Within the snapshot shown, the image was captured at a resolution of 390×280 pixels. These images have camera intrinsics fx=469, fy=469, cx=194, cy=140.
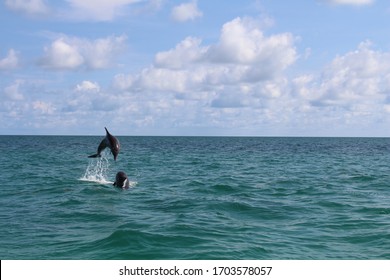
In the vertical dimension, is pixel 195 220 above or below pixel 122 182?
below

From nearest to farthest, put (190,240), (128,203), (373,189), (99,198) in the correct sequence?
(190,240) → (128,203) → (99,198) → (373,189)

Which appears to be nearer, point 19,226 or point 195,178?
point 19,226

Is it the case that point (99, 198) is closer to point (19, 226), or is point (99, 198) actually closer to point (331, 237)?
point (19, 226)

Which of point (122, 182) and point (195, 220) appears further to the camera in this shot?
point (122, 182)

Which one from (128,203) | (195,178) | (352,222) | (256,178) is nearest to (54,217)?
(128,203)

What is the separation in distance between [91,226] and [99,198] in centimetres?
681

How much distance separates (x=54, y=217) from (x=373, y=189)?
1890cm

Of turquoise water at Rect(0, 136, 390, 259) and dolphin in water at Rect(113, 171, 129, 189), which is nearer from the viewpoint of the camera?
turquoise water at Rect(0, 136, 390, 259)

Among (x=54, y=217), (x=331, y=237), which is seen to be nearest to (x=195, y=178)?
(x=54, y=217)

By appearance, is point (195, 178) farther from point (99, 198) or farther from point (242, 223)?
point (242, 223)

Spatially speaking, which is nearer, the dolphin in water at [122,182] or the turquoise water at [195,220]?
the turquoise water at [195,220]

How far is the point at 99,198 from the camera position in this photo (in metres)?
24.1

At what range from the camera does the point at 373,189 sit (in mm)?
28297
